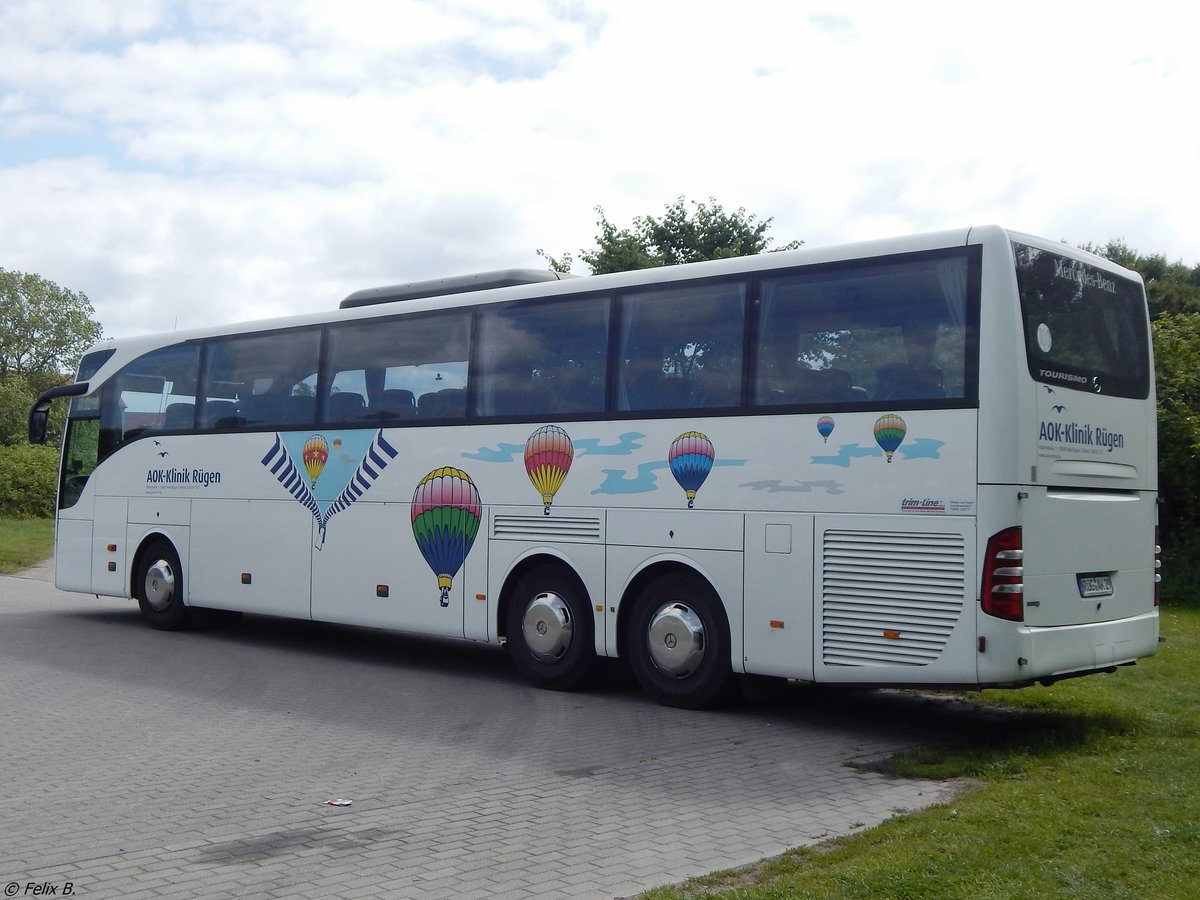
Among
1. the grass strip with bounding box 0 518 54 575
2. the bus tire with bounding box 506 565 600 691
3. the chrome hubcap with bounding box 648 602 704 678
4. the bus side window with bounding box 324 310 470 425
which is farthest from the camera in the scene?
the grass strip with bounding box 0 518 54 575

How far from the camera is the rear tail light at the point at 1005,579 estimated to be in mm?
8859

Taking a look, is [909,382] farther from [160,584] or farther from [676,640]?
[160,584]

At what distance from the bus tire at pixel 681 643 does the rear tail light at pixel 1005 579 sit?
236 centimetres

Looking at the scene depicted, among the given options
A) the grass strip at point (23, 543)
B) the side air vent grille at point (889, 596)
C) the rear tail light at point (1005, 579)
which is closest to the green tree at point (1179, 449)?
the side air vent grille at point (889, 596)

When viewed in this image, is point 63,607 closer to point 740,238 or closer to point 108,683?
point 108,683

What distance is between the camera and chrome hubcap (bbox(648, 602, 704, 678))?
1073cm

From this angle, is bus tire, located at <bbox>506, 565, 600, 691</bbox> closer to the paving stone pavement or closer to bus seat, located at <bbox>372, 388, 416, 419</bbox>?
the paving stone pavement

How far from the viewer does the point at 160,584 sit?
16.5 metres

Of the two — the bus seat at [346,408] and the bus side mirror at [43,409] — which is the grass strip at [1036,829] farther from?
the bus side mirror at [43,409]

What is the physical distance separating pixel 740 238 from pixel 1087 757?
90.9 ft

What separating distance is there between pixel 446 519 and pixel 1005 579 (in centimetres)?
590

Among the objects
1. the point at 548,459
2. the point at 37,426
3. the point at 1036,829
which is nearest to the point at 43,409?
the point at 37,426

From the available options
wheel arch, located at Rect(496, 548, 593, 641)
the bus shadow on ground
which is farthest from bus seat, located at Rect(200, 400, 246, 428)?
wheel arch, located at Rect(496, 548, 593, 641)

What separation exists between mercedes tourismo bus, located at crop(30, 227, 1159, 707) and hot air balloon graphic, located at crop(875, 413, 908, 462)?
0.02 meters
